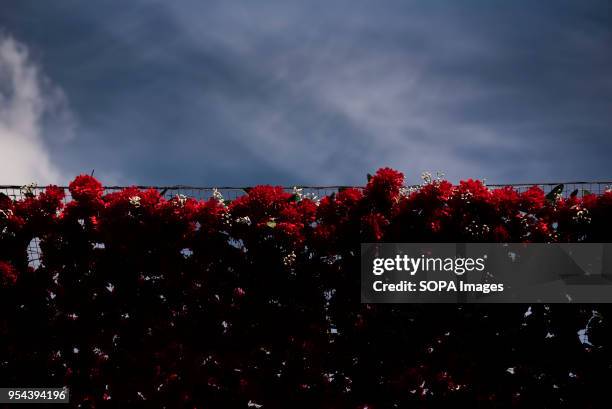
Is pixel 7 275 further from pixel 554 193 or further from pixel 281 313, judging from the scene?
pixel 554 193

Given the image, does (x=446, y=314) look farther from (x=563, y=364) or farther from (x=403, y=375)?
(x=563, y=364)

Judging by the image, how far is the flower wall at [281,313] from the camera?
5785mm

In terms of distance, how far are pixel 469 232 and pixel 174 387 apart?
12.4 feet

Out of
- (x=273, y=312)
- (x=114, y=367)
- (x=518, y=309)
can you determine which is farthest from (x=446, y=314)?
(x=114, y=367)

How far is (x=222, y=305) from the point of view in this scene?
6.00m

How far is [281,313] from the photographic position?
19.5 ft

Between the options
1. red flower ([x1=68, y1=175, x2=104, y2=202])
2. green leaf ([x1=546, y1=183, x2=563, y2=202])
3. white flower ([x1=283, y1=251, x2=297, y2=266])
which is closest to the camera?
white flower ([x1=283, y1=251, x2=297, y2=266])

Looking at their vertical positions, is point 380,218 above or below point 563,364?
above

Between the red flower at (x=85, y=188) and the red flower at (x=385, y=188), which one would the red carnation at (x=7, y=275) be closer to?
the red flower at (x=85, y=188)

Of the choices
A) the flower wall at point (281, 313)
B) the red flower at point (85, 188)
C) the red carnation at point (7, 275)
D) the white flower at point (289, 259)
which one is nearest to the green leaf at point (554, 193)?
the flower wall at point (281, 313)

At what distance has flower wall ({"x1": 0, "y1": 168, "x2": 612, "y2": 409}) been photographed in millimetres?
5785

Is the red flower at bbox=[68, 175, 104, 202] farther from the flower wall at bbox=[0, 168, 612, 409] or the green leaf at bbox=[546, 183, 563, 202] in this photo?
the green leaf at bbox=[546, 183, 563, 202]

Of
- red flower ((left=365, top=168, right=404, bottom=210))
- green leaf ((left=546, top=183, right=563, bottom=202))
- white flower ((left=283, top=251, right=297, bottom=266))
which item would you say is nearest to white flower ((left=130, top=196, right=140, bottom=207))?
white flower ((left=283, top=251, right=297, bottom=266))

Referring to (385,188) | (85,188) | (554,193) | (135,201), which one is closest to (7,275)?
(85,188)
